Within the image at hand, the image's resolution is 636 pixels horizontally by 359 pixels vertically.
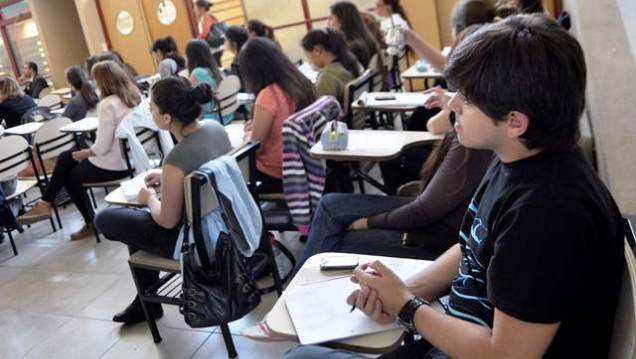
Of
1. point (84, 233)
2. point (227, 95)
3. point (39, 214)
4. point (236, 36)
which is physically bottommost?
point (84, 233)

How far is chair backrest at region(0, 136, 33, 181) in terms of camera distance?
12.6 ft

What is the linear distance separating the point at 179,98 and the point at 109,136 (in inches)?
58.0

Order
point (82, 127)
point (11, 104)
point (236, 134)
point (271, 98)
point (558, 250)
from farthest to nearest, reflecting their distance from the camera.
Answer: point (11, 104) → point (82, 127) → point (236, 134) → point (271, 98) → point (558, 250)

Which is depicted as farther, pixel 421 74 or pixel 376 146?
pixel 421 74

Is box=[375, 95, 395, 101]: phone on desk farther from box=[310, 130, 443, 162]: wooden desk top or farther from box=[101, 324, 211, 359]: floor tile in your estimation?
box=[101, 324, 211, 359]: floor tile

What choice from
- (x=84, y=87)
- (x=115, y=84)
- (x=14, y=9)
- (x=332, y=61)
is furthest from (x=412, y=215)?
(x=14, y=9)

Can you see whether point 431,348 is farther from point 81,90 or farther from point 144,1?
point 144,1

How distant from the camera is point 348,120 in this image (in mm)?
3182

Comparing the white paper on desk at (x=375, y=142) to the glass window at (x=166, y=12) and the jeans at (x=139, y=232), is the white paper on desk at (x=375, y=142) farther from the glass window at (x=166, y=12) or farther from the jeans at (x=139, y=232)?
the glass window at (x=166, y=12)

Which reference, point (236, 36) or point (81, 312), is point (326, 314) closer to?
point (81, 312)

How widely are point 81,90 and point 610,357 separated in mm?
4734

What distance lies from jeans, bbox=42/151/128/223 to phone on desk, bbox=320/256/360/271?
2688 mm

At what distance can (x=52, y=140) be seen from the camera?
13.9ft

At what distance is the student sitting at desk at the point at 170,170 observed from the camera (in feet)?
7.23
